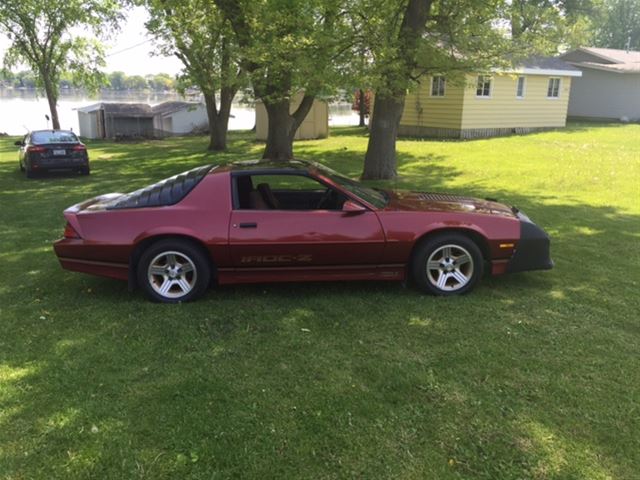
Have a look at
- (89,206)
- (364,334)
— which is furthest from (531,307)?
(89,206)

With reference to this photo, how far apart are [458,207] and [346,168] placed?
10.2 meters

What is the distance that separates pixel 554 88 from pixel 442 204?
23.6 metres

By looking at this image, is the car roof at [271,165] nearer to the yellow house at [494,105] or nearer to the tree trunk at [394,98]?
the tree trunk at [394,98]

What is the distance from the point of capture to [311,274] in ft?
17.4

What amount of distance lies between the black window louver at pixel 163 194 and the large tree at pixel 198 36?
9.43 m

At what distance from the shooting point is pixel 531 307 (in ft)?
16.8

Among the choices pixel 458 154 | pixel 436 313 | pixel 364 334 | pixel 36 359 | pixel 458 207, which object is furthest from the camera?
pixel 458 154

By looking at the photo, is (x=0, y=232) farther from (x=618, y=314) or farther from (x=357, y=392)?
(x=618, y=314)

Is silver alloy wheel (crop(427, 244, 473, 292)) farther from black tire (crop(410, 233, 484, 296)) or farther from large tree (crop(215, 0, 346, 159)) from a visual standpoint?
large tree (crop(215, 0, 346, 159))

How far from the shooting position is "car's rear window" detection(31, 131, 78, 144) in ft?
50.8

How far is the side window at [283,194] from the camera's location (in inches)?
215

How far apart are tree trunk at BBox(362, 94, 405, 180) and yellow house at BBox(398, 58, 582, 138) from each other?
1025 centimetres

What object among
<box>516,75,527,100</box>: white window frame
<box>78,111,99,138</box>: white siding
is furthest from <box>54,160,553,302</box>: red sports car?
<box>78,111,99,138</box>: white siding

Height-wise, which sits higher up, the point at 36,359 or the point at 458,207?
the point at 458,207
